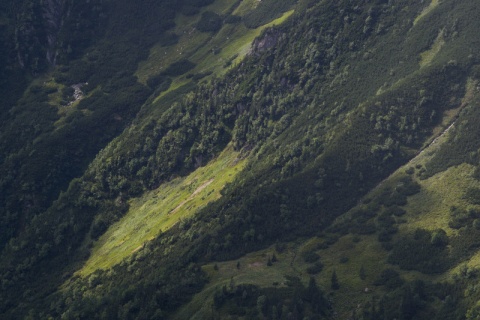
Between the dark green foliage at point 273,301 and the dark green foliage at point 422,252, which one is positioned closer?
the dark green foliage at point 273,301

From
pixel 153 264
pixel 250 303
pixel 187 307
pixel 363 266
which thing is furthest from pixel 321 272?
pixel 153 264

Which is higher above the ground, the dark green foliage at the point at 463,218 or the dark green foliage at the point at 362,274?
the dark green foliage at the point at 362,274

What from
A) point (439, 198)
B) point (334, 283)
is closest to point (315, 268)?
point (334, 283)

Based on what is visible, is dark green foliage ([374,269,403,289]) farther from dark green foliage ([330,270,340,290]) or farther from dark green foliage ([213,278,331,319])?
dark green foliage ([213,278,331,319])

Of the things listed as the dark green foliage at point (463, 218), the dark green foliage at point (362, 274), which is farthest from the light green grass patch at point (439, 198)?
the dark green foliage at point (362, 274)

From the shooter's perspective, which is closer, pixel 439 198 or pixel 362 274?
pixel 362 274

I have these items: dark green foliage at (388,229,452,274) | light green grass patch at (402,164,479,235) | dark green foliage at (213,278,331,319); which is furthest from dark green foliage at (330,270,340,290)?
light green grass patch at (402,164,479,235)

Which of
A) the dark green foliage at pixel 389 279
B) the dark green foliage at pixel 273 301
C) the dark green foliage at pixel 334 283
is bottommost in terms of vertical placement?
the dark green foliage at pixel 389 279

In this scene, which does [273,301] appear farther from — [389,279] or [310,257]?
[389,279]

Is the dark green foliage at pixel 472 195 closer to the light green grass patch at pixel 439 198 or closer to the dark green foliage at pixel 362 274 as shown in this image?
the light green grass patch at pixel 439 198

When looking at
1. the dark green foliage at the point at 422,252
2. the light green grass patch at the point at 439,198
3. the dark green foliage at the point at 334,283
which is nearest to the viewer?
the dark green foliage at the point at 422,252

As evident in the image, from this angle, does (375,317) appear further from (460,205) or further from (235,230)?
(235,230)
